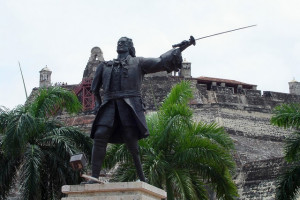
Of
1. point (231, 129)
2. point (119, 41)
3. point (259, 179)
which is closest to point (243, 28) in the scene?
point (119, 41)

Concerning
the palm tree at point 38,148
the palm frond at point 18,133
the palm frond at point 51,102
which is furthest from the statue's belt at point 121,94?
the palm frond at point 51,102

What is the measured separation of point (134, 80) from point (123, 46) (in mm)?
545

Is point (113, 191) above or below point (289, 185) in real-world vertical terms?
above

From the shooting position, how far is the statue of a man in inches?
276

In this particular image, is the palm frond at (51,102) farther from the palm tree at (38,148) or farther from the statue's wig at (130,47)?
the statue's wig at (130,47)

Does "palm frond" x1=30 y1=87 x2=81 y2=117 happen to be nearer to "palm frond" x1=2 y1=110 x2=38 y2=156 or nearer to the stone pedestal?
"palm frond" x1=2 y1=110 x2=38 y2=156

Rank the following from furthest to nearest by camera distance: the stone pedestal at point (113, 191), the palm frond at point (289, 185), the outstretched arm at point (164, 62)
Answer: the palm frond at point (289, 185) → the outstretched arm at point (164, 62) → the stone pedestal at point (113, 191)

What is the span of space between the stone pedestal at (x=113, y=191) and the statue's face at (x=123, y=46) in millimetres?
1828

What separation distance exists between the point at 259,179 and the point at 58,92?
419 inches

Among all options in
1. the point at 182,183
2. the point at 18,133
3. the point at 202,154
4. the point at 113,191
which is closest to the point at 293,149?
the point at 202,154

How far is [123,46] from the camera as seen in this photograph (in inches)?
294

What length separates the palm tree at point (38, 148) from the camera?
11656mm

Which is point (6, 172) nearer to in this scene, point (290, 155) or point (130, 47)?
point (130, 47)

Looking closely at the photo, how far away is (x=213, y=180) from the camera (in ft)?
40.8
